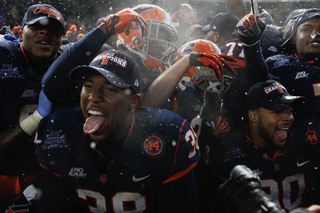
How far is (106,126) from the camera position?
1.52 m

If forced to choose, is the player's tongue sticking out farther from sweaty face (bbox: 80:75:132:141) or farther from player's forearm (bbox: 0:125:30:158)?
player's forearm (bbox: 0:125:30:158)

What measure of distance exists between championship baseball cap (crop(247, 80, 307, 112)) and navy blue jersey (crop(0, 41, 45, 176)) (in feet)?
5.65

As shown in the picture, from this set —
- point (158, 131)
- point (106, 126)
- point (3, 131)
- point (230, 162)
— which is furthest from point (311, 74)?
point (3, 131)

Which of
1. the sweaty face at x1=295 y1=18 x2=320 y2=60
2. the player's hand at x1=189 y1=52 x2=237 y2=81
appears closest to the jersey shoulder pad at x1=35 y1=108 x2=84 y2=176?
the player's hand at x1=189 y1=52 x2=237 y2=81

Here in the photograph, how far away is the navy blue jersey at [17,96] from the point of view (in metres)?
2.04

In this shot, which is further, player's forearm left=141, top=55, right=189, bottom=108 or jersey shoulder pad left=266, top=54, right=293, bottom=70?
jersey shoulder pad left=266, top=54, right=293, bottom=70

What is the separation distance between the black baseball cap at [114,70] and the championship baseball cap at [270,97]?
1152 mm

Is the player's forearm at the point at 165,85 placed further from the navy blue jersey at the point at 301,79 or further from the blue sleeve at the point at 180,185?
the navy blue jersey at the point at 301,79

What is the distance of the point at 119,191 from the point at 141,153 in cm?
25

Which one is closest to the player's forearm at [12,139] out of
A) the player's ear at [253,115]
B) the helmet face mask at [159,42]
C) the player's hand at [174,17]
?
the helmet face mask at [159,42]

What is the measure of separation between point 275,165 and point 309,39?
1.22 m

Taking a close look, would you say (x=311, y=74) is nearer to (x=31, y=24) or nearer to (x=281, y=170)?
(x=281, y=170)

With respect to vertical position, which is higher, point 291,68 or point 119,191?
point 291,68

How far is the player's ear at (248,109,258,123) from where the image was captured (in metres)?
2.34
